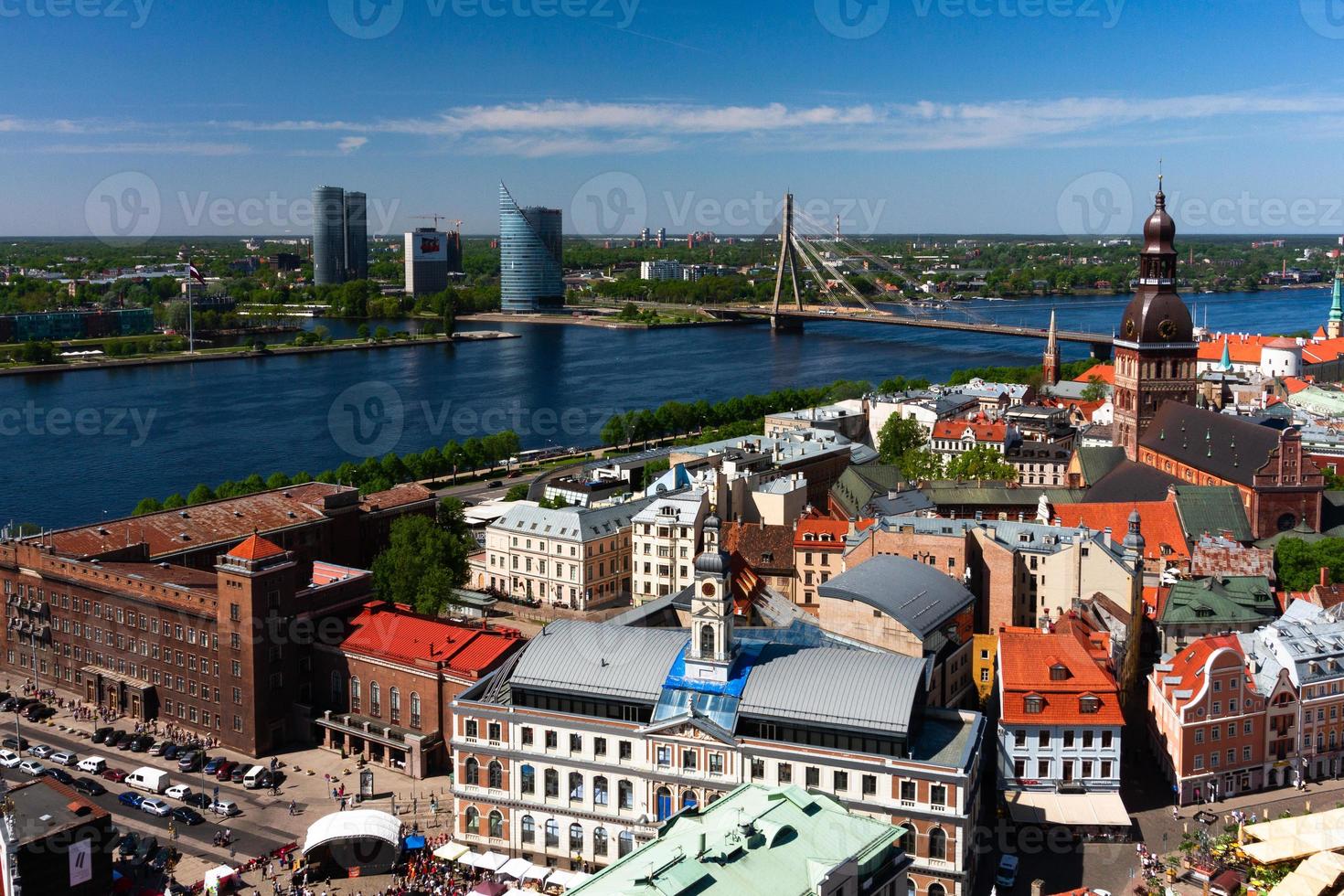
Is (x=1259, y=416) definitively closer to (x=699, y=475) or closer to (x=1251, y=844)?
(x=699, y=475)

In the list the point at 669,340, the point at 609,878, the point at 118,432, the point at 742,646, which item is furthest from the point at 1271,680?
the point at 669,340

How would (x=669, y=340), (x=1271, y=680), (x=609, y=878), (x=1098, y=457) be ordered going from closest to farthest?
1. (x=609, y=878)
2. (x=1271, y=680)
3. (x=1098, y=457)
4. (x=669, y=340)

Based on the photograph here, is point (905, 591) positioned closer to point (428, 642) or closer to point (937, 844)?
point (937, 844)

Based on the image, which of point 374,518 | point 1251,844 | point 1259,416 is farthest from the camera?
point 1259,416

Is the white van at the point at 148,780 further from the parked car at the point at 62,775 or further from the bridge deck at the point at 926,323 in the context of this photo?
the bridge deck at the point at 926,323

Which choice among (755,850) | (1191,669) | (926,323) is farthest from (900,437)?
(926,323)

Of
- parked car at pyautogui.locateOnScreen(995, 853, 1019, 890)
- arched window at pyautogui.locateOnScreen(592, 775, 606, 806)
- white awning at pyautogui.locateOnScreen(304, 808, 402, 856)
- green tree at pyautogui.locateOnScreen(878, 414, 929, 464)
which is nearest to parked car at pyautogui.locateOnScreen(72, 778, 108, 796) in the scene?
→ white awning at pyautogui.locateOnScreen(304, 808, 402, 856)
